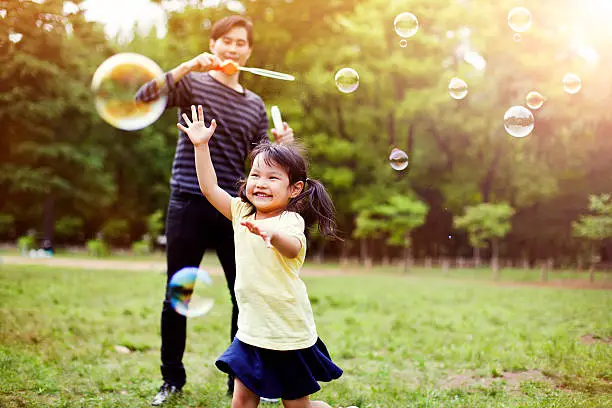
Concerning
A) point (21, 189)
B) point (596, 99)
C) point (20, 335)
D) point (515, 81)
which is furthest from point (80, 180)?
point (20, 335)

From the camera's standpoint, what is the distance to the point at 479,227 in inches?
877

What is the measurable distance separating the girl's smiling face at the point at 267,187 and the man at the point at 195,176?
0.93 m

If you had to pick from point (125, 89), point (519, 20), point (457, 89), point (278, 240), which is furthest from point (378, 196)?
point (278, 240)

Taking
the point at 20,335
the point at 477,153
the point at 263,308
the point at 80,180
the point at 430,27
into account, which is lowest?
the point at 20,335

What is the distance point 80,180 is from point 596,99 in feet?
70.6

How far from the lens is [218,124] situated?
4070 millimetres

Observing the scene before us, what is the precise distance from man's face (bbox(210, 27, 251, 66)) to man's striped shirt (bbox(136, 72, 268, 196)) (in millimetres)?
193

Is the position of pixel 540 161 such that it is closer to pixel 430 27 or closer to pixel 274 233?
pixel 430 27

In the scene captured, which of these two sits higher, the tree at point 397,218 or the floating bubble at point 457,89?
the floating bubble at point 457,89

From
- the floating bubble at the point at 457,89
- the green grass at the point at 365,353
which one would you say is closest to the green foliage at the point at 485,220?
the green grass at the point at 365,353

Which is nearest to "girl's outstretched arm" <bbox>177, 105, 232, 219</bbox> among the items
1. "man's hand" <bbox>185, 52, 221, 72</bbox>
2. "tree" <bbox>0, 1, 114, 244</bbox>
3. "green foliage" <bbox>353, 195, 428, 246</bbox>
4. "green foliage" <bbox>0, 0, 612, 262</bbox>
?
"man's hand" <bbox>185, 52, 221, 72</bbox>

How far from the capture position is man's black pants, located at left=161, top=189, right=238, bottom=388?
4.02 meters

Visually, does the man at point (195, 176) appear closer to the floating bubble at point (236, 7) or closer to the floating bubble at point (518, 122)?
the floating bubble at point (518, 122)

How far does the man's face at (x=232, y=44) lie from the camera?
13.1ft
